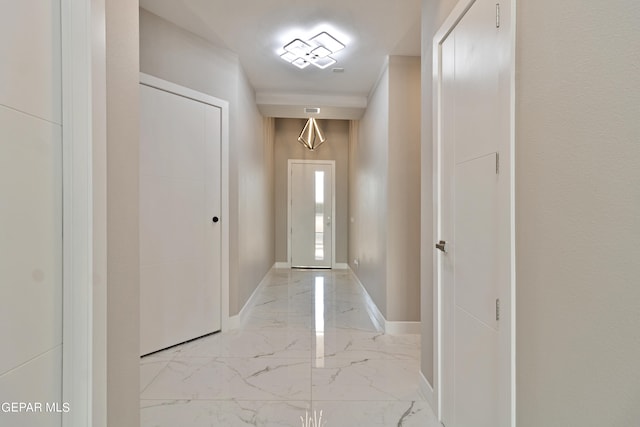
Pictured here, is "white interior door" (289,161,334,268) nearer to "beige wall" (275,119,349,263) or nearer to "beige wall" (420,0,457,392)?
"beige wall" (275,119,349,263)

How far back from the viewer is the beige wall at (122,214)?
40.4 inches

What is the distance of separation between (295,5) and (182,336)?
272 cm

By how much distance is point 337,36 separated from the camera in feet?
8.67

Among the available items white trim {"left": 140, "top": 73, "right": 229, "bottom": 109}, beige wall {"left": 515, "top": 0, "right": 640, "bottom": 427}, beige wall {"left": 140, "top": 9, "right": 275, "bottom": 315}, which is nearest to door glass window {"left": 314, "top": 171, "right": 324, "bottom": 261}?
beige wall {"left": 140, "top": 9, "right": 275, "bottom": 315}

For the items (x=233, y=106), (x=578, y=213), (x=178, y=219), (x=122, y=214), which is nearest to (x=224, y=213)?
(x=178, y=219)

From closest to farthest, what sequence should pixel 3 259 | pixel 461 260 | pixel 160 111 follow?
1. pixel 3 259
2. pixel 461 260
3. pixel 160 111

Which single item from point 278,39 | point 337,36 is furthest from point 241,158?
point 337,36

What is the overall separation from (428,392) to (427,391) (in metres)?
0.01

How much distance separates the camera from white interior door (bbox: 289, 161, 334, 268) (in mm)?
6180

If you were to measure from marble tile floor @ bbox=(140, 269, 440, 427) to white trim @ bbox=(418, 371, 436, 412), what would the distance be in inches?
1.4

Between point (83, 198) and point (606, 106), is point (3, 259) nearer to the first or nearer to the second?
point (83, 198)

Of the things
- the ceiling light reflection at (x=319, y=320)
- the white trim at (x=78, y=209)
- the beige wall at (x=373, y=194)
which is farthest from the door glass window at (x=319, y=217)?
the white trim at (x=78, y=209)

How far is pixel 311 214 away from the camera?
20.4 ft

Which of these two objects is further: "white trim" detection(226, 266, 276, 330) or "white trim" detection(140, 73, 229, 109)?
"white trim" detection(226, 266, 276, 330)
